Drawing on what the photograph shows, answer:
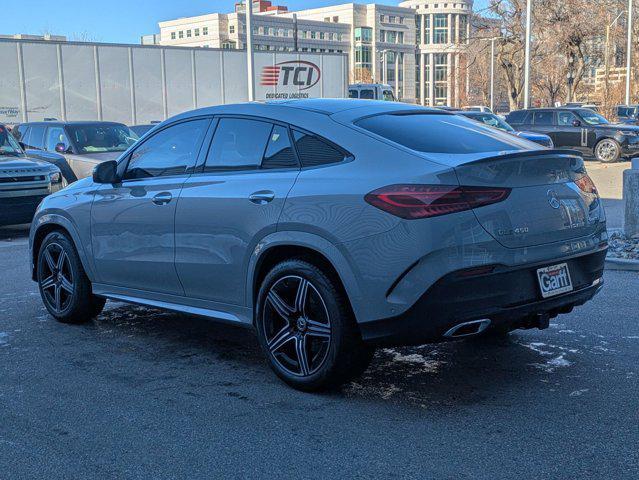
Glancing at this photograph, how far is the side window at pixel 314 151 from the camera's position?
4.51 meters

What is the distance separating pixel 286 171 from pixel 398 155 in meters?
0.74

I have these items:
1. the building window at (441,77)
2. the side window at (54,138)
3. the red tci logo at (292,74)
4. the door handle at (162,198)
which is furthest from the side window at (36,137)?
the building window at (441,77)

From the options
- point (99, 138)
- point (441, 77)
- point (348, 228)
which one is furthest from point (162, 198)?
point (441, 77)

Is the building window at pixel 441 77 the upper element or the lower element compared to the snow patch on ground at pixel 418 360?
upper

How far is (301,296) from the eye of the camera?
4.52 m

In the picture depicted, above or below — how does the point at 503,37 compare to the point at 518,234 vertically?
above

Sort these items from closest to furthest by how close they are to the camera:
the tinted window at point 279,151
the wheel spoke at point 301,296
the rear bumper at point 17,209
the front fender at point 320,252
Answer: the front fender at point 320,252 < the wheel spoke at point 301,296 < the tinted window at point 279,151 < the rear bumper at point 17,209

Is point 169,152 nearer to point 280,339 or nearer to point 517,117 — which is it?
point 280,339

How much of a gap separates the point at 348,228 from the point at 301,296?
551 millimetres

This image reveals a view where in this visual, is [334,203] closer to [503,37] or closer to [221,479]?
[221,479]

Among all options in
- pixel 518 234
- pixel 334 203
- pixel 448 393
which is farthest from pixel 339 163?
pixel 448 393

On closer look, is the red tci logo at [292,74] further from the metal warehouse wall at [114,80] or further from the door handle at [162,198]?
the door handle at [162,198]

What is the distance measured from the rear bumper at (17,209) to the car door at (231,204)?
23.2ft

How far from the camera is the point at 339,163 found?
445 centimetres
